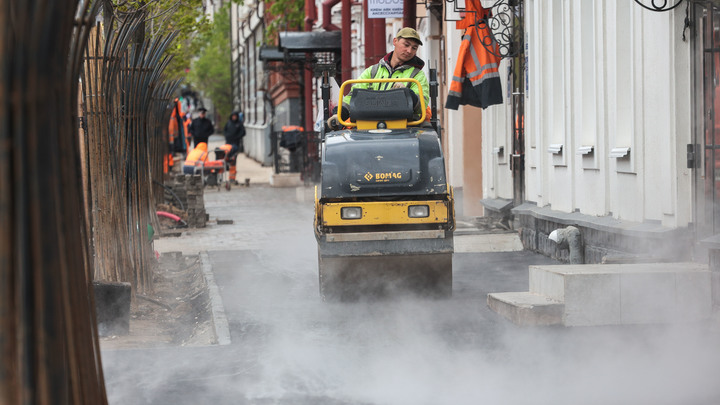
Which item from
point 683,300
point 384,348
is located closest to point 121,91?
point 384,348

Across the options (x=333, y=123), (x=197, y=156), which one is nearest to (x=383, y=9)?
(x=333, y=123)

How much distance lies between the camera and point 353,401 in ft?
21.5

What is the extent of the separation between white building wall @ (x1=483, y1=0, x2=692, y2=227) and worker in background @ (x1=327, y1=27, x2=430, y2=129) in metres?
2.07

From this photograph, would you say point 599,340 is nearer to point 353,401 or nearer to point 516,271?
point 353,401

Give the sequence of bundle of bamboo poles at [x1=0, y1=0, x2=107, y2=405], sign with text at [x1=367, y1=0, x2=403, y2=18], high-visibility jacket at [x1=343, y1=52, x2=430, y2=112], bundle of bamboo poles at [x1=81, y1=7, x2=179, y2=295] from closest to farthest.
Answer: bundle of bamboo poles at [x1=0, y1=0, x2=107, y2=405]
bundle of bamboo poles at [x1=81, y1=7, x2=179, y2=295]
high-visibility jacket at [x1=343, y1=52, x2=430, y2=112]
sign with text at [x1=367, y1=0, x2=403, y2=18]

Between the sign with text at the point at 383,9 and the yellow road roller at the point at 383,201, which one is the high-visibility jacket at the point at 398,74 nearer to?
the yellow road roller at the point at 383,201

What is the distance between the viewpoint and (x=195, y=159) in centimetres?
2988

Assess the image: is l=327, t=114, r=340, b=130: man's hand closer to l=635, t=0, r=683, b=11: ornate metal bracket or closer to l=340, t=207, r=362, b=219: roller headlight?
l=340, t=207, r=362, b=219: roller headlight

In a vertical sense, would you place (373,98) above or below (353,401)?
above

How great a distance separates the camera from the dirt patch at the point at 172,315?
9.25 metres

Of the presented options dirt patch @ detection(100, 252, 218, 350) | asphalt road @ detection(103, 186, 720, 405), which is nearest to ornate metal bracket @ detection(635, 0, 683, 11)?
asphalt road @ detection(103, 186, 720, 405)

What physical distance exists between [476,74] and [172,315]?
21.5 ft

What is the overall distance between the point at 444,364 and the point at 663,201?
12.5 ft

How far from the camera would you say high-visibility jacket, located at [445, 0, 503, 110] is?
15531 mm
